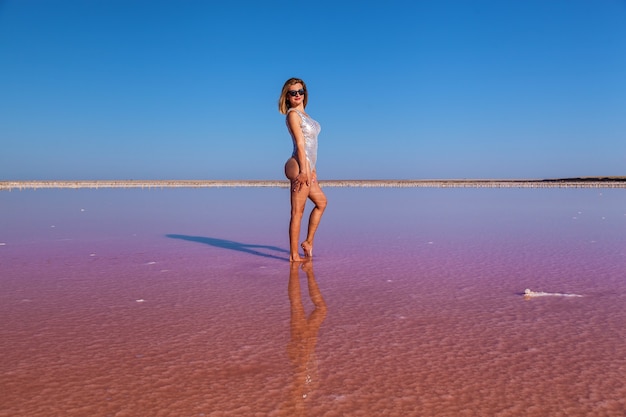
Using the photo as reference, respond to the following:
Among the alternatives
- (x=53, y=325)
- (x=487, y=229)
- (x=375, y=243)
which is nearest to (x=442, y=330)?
(x=53, y=325)

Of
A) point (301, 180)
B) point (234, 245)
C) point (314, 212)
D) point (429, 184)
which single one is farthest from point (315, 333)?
point (429, 184)

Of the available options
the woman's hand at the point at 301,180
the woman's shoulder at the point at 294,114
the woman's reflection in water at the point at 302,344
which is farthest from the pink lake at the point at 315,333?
the woman's shoulder at the point at 294,114

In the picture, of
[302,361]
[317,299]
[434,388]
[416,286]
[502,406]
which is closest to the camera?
[502,406]

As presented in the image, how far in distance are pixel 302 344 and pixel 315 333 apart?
210 mm

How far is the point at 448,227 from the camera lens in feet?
31.0

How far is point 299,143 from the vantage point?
5.59 m

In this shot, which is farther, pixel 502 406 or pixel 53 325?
pixel 53 325

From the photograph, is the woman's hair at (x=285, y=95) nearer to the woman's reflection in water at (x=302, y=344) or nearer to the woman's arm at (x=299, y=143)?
the woman's arm at (x=299, y=143)

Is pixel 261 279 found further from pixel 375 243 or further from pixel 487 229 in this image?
pixel 487 229

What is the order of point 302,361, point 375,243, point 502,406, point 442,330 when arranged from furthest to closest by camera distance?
point 375,243, point 442,330, point 302,361, point 502,406

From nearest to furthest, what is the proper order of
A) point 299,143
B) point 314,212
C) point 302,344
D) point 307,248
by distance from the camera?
point 302,344, point 299,143, point 307,248, point 314,212

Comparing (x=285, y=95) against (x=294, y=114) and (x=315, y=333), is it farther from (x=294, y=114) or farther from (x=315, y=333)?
(x=315, y=333)

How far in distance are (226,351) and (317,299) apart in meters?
1.31

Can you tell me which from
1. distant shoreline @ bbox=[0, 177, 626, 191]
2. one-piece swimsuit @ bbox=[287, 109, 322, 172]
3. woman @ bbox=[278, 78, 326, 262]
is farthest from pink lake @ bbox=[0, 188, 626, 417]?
distant shoreline @ bbox=[0, 177, 626, 191]
